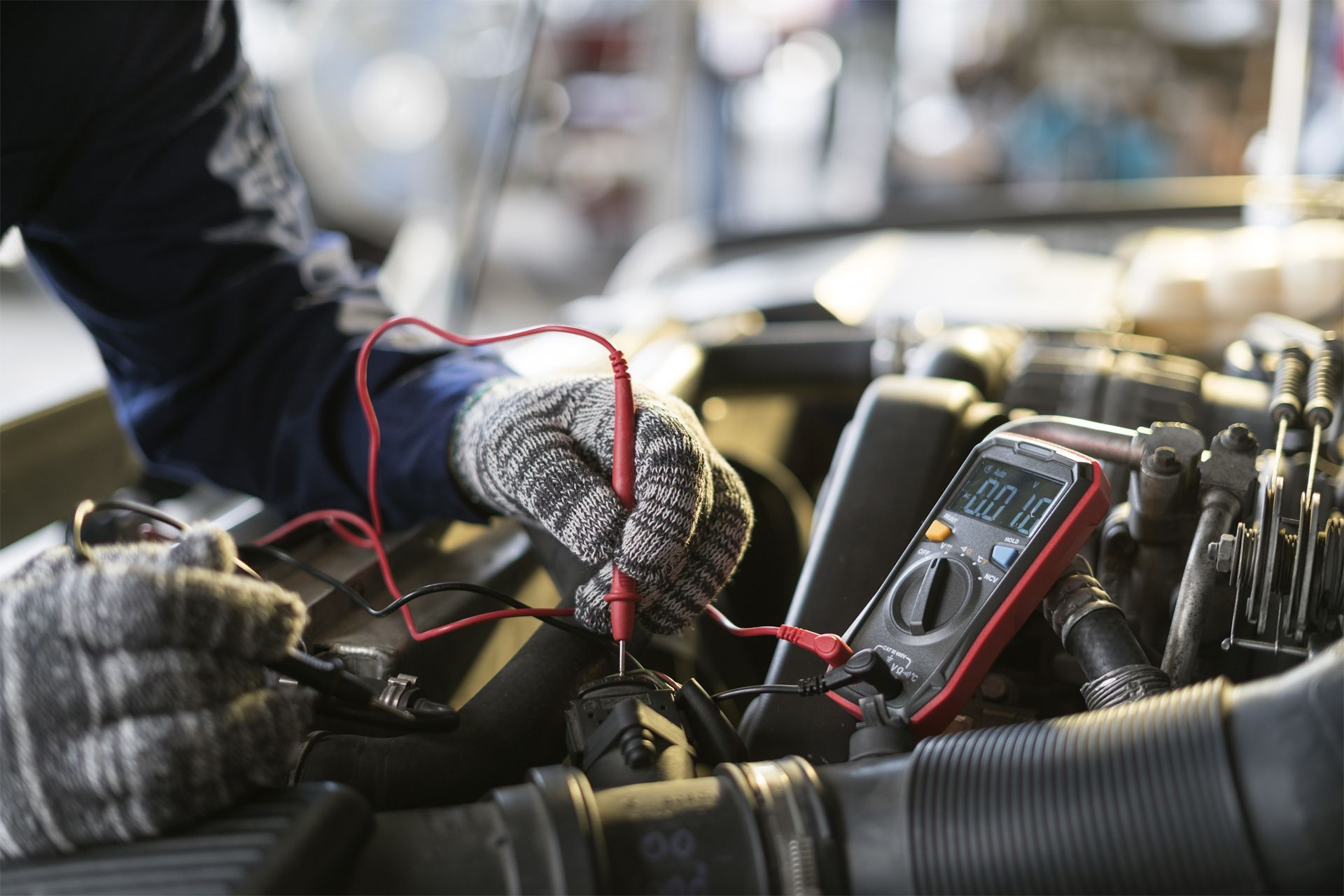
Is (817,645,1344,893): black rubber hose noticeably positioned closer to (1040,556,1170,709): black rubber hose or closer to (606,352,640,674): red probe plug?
(1040,556,1170,709): black rubber hose

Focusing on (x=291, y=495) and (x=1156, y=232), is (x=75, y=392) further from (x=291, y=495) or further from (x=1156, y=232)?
(x=1156, y=232)

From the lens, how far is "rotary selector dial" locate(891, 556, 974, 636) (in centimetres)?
59

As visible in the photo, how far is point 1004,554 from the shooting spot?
59 cm

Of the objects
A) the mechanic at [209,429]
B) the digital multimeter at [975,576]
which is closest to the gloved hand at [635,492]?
the mechanic at [209,429]

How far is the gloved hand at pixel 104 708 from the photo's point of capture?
409 millimetres

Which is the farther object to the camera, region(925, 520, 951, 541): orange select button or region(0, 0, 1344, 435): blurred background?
region(0, 0, 1344, 435): blurred background

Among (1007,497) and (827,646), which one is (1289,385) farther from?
(827,646)

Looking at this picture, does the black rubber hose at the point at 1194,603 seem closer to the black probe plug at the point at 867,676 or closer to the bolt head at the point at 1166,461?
the bolt head at the point at 1166,461

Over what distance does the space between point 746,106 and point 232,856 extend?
5.75 m

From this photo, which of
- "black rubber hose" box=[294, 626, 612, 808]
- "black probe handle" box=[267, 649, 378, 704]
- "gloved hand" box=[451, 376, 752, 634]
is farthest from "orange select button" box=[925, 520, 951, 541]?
"black probe handle" box=[267, 649, 378, 704]

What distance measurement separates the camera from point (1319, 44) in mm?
3457

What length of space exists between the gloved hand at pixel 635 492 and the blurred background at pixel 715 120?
1.10 metres

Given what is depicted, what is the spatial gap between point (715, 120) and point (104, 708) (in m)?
4.15

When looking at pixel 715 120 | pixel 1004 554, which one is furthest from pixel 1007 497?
pixel 715 120
